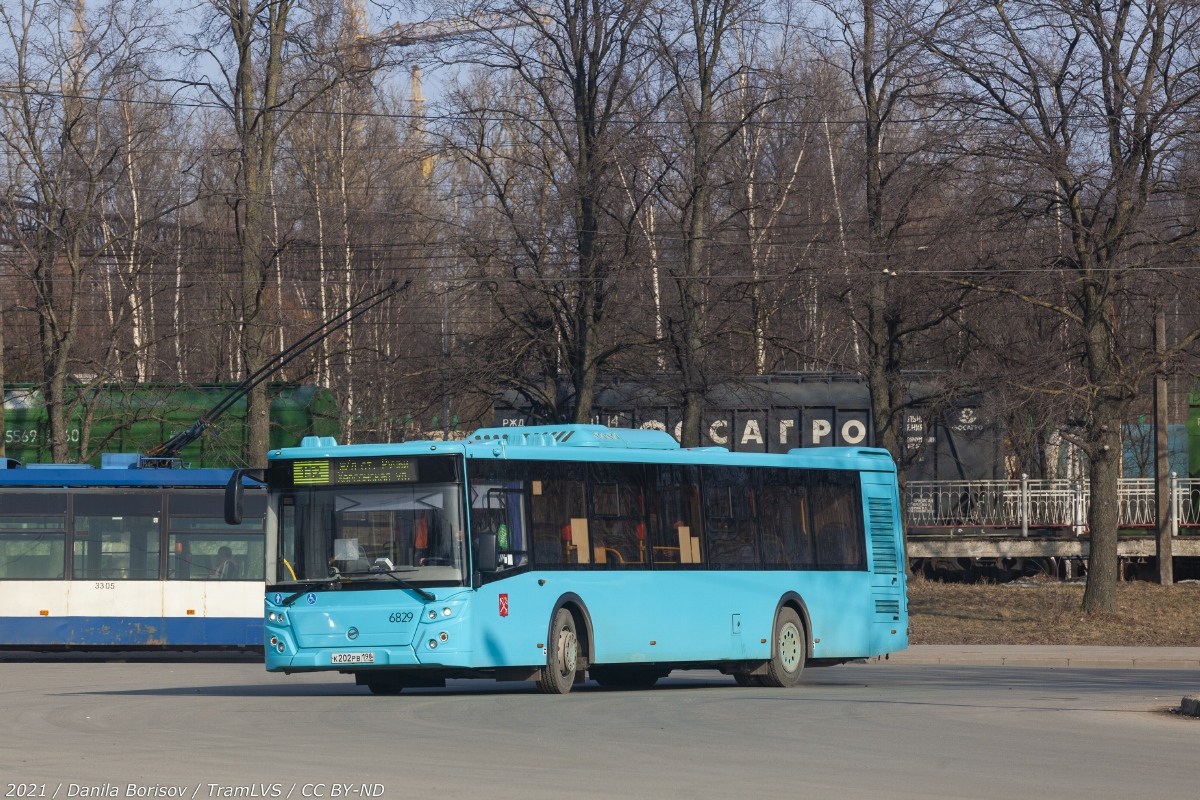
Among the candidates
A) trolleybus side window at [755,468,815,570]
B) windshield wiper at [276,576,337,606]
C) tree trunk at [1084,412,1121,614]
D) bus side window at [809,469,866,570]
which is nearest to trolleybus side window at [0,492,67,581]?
windshield wiper at [276,576,337,606]

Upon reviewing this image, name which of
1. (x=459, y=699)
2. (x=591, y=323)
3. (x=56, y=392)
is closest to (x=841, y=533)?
(x=459, y=699)

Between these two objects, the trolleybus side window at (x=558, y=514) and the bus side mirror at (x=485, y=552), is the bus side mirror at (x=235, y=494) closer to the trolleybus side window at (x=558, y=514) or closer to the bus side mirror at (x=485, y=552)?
the bus side mirror at (x=485, y=552)

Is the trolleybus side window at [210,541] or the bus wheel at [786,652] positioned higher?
the trolleybus side window at [210,541]

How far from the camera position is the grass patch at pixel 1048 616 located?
80.0 feet

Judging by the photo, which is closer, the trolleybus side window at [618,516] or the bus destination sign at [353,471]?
the bus destination sign at [353,471]

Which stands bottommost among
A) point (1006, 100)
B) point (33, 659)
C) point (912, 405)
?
point (33, 659)

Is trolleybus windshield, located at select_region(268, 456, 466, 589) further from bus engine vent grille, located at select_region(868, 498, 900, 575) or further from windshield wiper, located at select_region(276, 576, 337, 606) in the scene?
bus engine vent grille, located at select_region(868, 498, 900, 575)

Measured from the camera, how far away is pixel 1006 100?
79.8 feet

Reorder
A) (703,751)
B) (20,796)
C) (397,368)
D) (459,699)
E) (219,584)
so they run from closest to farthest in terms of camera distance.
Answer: (20,796), (703,751), (459,699), (219,584), (397,368)

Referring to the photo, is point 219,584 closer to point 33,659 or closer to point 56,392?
point 33,659

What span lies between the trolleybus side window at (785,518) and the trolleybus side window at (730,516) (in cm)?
19

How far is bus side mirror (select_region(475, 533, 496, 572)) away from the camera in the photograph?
14.8 metres

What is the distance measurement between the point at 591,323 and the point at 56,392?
12.0m

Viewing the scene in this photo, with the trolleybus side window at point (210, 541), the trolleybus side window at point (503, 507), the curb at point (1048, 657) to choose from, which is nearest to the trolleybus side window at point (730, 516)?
the trolleybus side window at point (503, 507)
